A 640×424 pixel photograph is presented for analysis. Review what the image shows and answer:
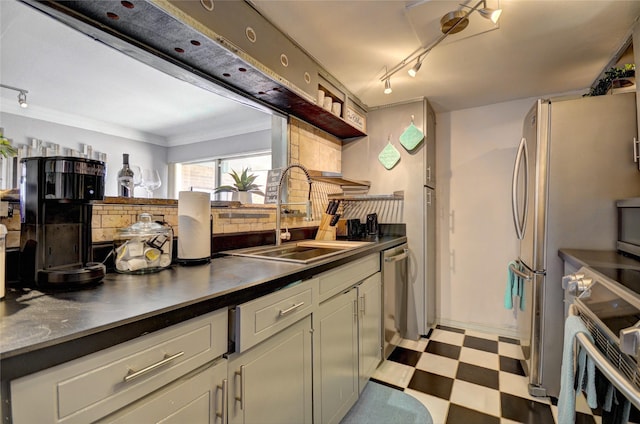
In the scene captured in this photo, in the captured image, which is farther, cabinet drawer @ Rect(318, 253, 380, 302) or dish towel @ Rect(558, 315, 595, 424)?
cabinet drawer @ Rect(318, 253, 380, 302)

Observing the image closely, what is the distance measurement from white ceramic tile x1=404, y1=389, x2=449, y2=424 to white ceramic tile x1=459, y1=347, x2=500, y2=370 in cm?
61

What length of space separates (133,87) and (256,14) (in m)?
1.27

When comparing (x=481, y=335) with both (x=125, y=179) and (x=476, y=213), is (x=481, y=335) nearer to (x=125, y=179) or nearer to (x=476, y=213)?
(x=476, y=213)

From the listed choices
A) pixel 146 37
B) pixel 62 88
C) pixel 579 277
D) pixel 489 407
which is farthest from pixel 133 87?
pixel 489 407

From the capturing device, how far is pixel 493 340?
8.63 feet

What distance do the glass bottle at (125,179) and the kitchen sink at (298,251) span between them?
590 mm

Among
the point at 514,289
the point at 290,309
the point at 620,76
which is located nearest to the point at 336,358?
the point at 290,309

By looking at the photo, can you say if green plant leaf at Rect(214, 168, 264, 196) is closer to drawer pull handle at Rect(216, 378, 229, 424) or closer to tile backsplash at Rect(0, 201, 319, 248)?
tile backsplash at Rect(0, 201, 319, 248)

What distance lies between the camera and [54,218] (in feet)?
2.92

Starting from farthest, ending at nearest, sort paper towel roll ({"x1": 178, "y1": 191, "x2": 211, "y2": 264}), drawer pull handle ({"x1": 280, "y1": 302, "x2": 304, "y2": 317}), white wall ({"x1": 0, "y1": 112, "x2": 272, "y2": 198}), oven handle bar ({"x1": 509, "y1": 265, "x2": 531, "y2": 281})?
oven handle bar ({"x1": 509, "y1": 265, "x2": 531, "y2": 281}), white wall ({"x1": 0, "y1": 112, "x2": 272, "y2": 198}), paper towel roll ({"x1": 178, "y1": 191, "x2": 211, "y2": 264}), drawer pull handle ({"x1": 280, "y1": 302, "x2": 304, "y2": 317})

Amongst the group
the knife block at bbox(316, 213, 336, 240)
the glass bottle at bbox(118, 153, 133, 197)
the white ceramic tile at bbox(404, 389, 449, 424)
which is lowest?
the white ceramic tile at bbox(404, 389, 449, 424)

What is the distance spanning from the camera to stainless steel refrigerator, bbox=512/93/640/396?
5.50 ft

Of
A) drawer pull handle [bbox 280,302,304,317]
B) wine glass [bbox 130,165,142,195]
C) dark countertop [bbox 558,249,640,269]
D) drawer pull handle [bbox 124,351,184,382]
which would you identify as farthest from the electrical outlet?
dark countertop [bbox 558,249,640,269]

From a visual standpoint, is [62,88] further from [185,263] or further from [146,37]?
[185,263]
